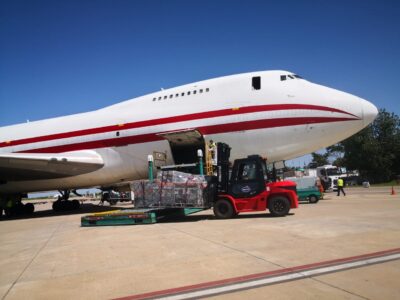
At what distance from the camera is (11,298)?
4.39m

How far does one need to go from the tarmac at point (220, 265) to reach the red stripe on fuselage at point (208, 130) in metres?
5.13

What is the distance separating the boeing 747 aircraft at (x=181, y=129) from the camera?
517 inches

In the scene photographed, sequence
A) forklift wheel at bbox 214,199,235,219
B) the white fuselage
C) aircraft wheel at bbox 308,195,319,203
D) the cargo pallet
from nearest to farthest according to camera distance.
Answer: forklift wheel at bbox 214,199,235,219 < the cargo pallet < the white fuselage < aircraft wheel at bbox 308,195,319,203

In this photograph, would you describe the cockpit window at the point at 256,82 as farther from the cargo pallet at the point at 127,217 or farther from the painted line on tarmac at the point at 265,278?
the painted line on tarmac at the point at 265,278

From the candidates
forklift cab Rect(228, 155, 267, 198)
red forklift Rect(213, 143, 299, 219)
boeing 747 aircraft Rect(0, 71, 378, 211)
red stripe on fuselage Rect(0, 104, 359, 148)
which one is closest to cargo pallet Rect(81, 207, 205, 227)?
red forklift Rect(213, 143, 299, 219)

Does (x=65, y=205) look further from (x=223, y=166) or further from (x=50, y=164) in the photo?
(x=223, y=166)

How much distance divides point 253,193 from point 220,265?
20.7 ft

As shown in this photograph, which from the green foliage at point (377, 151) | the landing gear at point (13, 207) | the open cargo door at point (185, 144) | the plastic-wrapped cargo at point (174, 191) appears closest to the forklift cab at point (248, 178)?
the plastic-wrapped cargo at point (174, 191)

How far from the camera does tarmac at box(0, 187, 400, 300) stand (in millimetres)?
4121

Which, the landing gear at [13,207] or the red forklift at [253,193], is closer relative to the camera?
the red forklift at [253,193]

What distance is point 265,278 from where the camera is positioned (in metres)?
4.46

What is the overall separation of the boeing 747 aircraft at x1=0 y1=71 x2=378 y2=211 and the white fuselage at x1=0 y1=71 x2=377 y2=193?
0.04 metres

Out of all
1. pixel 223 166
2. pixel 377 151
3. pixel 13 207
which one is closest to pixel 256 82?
pixel 223 166

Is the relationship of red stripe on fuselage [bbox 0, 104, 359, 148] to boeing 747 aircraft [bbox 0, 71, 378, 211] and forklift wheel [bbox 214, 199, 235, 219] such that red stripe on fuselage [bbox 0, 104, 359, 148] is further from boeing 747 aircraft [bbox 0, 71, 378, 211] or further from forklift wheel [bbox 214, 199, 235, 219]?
forklift wheel [bbox 214, 199, 235, 219]
